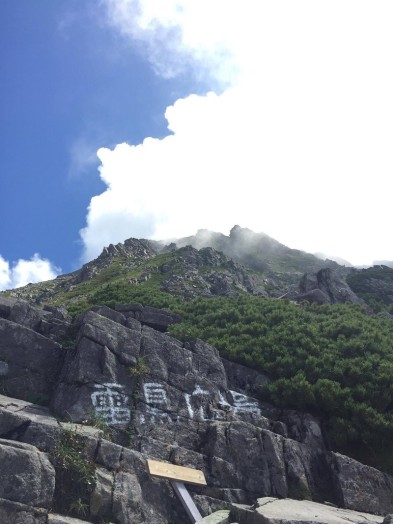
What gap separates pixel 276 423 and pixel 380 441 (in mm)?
4354

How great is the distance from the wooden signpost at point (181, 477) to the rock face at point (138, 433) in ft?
0.96

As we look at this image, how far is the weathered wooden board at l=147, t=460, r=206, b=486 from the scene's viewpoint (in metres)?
14.3

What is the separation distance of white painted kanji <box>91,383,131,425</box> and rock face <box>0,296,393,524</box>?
1.6 inches

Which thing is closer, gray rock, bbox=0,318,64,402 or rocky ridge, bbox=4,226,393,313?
gray rock, bbox=0,318,64,402

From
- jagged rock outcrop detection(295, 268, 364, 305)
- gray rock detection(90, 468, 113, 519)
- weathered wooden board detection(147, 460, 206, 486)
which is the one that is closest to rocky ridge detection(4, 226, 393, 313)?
jagged rock outcrop detection(295, 268, 364, 305)

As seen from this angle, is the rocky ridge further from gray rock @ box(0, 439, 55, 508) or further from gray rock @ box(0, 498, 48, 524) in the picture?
gray rock @ box(0, 498, 48, 524)

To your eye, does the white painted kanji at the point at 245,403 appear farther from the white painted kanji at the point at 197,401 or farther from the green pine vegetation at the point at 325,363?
the white painted kanji at the point at 197,401

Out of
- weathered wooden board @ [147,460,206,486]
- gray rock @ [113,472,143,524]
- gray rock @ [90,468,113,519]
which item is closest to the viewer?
gray rock @ [90,468,113,519]

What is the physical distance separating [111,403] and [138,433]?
4.82ft

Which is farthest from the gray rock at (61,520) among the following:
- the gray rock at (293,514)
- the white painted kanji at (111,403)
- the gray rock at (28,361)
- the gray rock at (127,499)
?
the gray rock at (28,361)

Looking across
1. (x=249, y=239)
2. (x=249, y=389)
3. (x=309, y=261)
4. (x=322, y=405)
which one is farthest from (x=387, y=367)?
(x=249, y=239)

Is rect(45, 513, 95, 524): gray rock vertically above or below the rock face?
below

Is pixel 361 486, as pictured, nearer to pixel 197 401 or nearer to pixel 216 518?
pixel 216 518

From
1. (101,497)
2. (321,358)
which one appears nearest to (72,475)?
(101,497)
